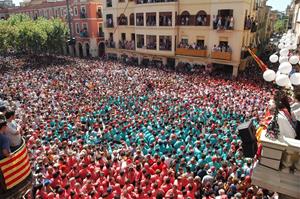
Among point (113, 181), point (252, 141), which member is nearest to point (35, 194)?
point (113, 181)

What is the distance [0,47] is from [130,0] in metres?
16.5

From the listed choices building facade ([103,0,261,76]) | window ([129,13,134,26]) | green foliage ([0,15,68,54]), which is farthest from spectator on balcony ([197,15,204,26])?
green foliage ([0,15,68,54])

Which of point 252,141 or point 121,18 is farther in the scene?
point 121,18

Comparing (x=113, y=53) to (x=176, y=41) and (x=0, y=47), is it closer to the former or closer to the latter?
(x=176, y=41)

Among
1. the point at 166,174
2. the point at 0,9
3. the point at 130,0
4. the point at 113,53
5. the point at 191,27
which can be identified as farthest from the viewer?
the point at 0,9

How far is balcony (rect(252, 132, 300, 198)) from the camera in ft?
14.9

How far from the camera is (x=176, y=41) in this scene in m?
28.7

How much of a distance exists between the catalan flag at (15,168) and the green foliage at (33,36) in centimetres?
3150

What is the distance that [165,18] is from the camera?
28719mm

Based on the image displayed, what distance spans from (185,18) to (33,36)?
19037 mm

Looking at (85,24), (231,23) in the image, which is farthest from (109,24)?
(231,23)

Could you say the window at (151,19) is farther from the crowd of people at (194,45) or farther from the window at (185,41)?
the crowd of people at (194,45)

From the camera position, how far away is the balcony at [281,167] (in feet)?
14.9

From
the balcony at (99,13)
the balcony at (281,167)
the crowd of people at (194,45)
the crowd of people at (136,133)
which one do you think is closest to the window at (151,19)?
the crowd of people at (194,45)
